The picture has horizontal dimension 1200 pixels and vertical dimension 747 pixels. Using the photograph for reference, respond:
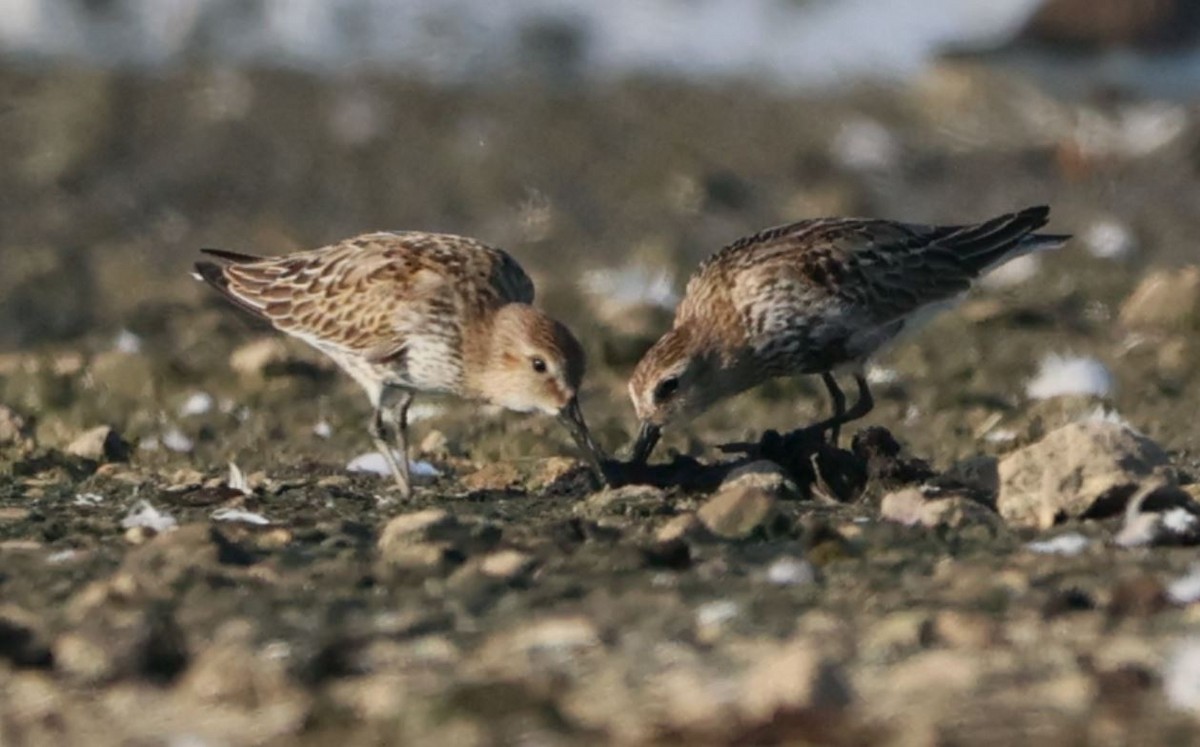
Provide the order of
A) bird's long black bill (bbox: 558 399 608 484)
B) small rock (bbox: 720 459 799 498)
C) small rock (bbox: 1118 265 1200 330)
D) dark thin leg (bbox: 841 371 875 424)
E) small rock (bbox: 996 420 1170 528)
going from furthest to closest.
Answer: small rock (bbox: 1118 265 1200 330), dark thin leg (bbox: 841 371 875 424), bird's long black bill (bbox: 558 399 608 484), small rock (bbox: 720 459 799 498), small rock (bbox: 996 420 1170 528)

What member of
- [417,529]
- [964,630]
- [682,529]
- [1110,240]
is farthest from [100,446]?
[1110,240]

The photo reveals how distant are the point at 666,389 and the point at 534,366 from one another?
0.42m

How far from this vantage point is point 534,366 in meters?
7.78

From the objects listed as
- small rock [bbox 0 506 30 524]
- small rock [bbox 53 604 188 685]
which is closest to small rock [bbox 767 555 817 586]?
small rock [bbox 53 604 188 685]

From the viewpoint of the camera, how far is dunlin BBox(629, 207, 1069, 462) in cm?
777

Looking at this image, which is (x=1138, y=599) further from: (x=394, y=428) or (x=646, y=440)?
(x=394, y=428)

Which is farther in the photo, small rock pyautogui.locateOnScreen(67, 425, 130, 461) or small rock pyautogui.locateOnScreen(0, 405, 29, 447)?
small rock pyautogui.locateOnScreen(0, 405, 29, 447)

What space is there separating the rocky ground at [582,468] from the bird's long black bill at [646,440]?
28cm

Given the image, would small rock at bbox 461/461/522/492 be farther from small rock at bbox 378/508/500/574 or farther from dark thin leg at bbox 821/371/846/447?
small rock at bbox 378/508/500/574

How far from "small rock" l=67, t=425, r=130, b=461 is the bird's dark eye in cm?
180

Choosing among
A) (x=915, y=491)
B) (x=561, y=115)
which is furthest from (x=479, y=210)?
(x=915, y=491)

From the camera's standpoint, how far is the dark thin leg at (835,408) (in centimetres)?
798

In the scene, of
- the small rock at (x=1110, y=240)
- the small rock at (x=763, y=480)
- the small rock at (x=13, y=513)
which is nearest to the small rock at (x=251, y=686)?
the small rock at (x=13, y=513)

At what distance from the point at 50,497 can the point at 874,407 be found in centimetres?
305
